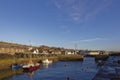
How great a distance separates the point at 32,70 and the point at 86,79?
108 ft

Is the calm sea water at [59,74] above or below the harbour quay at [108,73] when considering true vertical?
below

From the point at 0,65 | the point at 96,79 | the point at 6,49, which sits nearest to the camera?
the point at 96,79

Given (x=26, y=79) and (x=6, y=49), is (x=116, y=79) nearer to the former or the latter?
(x=26, y=79)

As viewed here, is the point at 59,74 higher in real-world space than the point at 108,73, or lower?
lower

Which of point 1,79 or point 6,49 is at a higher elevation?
point 6,49

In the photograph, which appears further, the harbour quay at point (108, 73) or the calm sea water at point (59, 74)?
the calm sea water at point (59, 74)

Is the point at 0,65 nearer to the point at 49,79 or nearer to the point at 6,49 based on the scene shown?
the point at 49,79

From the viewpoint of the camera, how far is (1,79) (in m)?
60.2

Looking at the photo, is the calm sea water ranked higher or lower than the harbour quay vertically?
lower

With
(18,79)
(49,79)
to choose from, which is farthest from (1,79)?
(49,79)

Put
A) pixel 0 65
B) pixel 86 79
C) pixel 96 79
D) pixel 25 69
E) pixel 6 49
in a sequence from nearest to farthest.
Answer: pixel 96 79 < pixel 86 79 < pixel 0 65 < pixel 25 69 < pixel 6 49

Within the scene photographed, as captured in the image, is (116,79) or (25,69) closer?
(116,79)

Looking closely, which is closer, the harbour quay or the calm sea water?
the harbour quay

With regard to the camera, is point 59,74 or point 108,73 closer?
point 108,73
